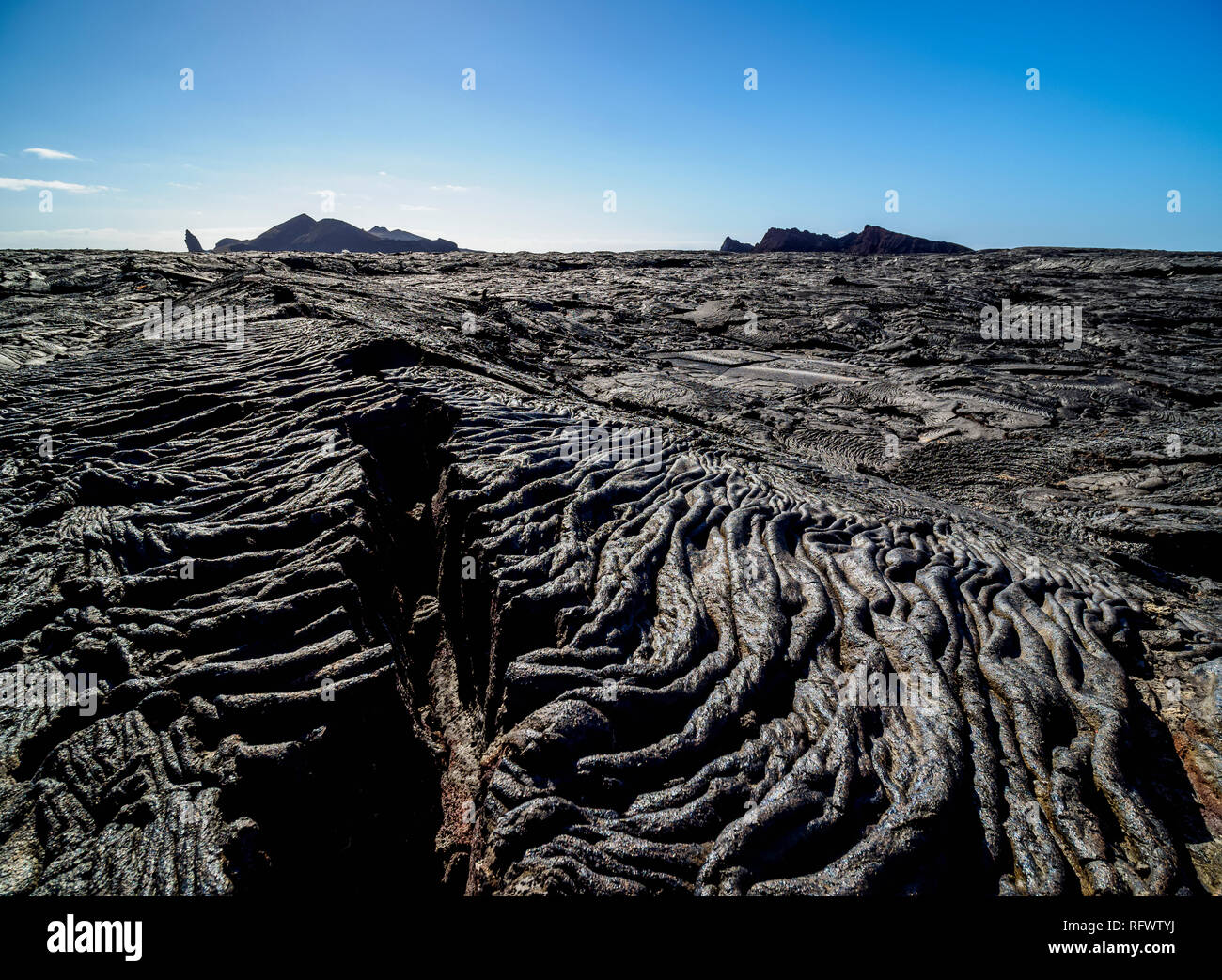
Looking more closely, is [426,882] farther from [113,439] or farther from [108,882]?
[113,439]

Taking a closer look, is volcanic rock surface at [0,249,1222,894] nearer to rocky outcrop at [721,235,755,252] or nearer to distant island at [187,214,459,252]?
rocky outcrop at [721,235,755,252]

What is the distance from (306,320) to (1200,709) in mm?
8840

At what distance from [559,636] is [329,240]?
50.1 meters

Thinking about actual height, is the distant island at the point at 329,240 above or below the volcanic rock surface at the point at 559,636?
above

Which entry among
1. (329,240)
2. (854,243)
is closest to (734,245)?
(854,243)

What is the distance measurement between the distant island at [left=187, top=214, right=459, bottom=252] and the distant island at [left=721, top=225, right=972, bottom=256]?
21.4 m

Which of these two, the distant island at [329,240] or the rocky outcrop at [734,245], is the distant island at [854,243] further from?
the distant island at [329,240]

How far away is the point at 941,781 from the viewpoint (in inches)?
107

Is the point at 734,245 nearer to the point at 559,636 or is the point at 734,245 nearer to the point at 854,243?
the point at 854,243

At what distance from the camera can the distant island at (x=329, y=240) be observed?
138 feet

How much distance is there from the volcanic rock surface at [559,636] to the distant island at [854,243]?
2007cm

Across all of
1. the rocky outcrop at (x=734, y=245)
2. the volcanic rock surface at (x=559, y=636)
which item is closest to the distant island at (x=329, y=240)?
the rocky outcrop at (x=734, y=245)

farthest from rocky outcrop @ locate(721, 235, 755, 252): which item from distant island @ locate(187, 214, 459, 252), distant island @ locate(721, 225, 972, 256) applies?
distant island @ locate(187, 214, 459, 252)
